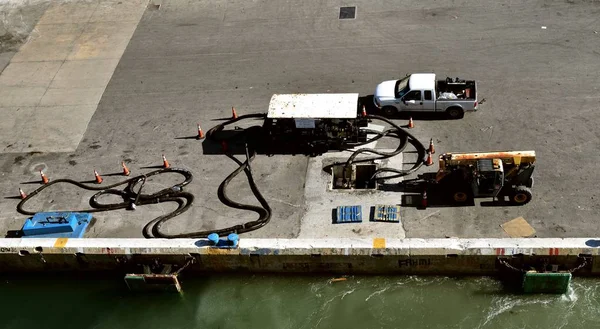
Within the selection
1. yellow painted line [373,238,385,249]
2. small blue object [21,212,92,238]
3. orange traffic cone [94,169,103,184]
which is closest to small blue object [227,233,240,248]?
yellow painted line [373,238,385,249]

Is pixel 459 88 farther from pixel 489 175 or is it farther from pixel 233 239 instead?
pixel 233 239

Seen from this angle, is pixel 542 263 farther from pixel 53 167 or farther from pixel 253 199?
pixel 53 167

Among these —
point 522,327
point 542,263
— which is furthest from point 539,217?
point 522,327

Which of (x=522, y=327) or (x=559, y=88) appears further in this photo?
(x=559, y=88)

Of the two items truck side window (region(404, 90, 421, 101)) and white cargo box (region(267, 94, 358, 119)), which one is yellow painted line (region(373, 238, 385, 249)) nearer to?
white cargo box (region(267, 94, 358, 119))

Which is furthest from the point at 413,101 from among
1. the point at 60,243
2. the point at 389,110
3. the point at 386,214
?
the point at 60,243

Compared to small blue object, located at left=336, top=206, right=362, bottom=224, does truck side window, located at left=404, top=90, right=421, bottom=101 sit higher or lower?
higher
